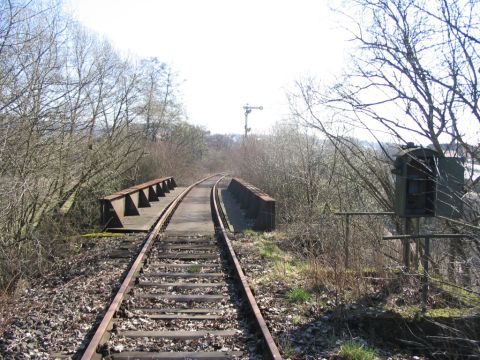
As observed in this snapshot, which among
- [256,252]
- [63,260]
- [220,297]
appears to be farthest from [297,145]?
[220,297]

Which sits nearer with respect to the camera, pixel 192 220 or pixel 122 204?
pixel 122 204

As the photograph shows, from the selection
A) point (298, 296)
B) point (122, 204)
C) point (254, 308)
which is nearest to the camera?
point (254, 308)

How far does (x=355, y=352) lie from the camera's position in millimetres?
4789

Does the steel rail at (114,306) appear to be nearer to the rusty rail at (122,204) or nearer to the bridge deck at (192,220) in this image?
the bridge deck at (192,220)

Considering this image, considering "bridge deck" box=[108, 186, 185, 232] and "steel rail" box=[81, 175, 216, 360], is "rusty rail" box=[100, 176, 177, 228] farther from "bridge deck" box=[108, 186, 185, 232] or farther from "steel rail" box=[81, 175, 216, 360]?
"steel rail" box=[81, 175, 216, 360]

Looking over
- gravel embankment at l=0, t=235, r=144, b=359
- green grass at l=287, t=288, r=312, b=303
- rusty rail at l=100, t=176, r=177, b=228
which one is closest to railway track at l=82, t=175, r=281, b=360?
gravel embankment at l=0, t=235, r=144, b=359

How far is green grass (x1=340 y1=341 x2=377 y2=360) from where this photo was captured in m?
4.74

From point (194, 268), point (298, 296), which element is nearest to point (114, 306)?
point (298, 296)

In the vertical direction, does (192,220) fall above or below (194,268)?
above

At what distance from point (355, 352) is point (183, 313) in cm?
233

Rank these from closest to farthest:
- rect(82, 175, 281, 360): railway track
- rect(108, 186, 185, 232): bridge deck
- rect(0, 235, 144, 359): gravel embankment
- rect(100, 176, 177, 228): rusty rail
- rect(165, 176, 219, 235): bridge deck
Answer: rect(82, 175, 281, 360): railway track
rect(0, 235, 144, 359): gravel embankment
rect(108, 186, 185, 232): bridge deck
rect(165, 176, 219, 235): bridge deck
rect(100, 176, 177, 228): rusty rail

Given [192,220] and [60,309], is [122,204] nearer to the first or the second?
[192,220]

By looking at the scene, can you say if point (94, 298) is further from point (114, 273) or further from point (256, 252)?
point (256, 252)

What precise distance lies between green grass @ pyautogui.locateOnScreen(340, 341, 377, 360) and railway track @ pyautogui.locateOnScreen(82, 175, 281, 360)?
716mm
